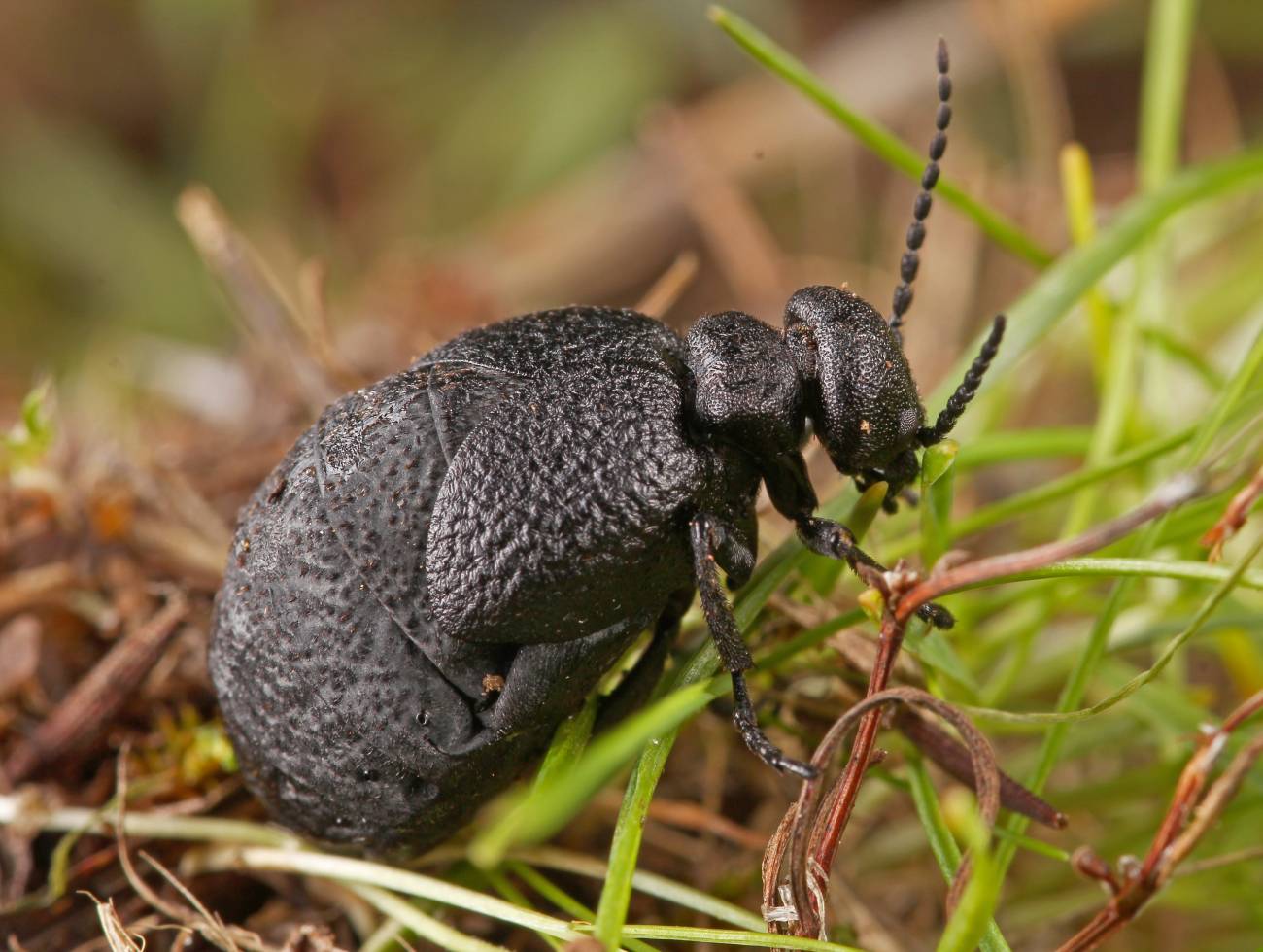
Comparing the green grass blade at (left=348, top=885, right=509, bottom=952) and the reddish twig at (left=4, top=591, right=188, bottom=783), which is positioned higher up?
the reddish twig at (left=4, top=591, right=188, bottom=783)

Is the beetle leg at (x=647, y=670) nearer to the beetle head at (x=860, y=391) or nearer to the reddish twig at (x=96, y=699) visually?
the beetle head at (x=860, y=391)

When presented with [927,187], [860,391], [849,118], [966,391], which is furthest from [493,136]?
[966,391]

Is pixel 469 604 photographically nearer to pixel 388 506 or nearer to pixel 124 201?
pixel 388 506

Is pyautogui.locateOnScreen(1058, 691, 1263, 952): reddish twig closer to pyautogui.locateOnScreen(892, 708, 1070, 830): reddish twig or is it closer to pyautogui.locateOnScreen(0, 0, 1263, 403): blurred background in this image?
pyautogui.locateOnScreen(892, 708, 1070, 830): reddish twig

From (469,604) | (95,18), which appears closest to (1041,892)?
(469,604)

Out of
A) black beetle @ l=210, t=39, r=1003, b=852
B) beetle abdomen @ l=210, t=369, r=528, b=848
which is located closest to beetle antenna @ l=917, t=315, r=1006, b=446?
black beetle @ l=210, t=39, r=1003, b=852

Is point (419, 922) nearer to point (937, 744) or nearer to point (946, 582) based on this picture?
point (937, 744)

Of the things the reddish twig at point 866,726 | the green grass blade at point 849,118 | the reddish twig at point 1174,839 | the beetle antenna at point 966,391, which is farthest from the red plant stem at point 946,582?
the green grass blade at point 849,118
